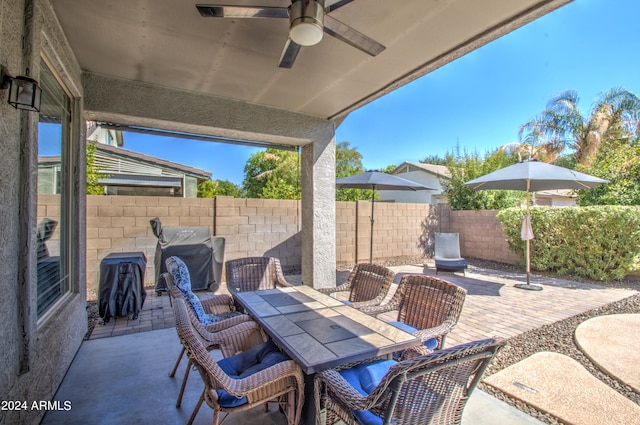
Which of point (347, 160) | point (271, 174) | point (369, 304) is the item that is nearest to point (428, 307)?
point (369, 304)

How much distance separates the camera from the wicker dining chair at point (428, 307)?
237 cm

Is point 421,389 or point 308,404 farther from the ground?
point 421,389

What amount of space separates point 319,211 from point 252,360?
121 inches

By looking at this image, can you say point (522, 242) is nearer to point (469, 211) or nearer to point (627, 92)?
point (469, 211)

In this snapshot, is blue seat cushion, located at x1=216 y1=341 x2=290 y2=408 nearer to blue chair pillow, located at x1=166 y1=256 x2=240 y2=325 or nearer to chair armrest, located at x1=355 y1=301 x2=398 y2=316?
blue chair pillow, located at x1=166 y1=256 x2=240 y2=325

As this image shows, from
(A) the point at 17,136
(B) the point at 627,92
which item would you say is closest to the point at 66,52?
(A) the point at 17,136

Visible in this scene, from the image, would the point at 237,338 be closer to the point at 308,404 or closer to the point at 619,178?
the point at 308,404

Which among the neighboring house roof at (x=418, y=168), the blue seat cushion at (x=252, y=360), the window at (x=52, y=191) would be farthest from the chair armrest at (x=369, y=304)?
the neighboring house roof at (x=418, y=168)

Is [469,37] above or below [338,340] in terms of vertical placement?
above

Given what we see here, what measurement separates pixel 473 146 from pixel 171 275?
38.5 ft

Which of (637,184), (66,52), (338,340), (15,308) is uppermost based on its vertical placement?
(66,52)

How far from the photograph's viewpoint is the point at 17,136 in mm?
1853

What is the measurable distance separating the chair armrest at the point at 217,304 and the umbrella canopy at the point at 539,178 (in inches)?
206

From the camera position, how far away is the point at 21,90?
176 cm
